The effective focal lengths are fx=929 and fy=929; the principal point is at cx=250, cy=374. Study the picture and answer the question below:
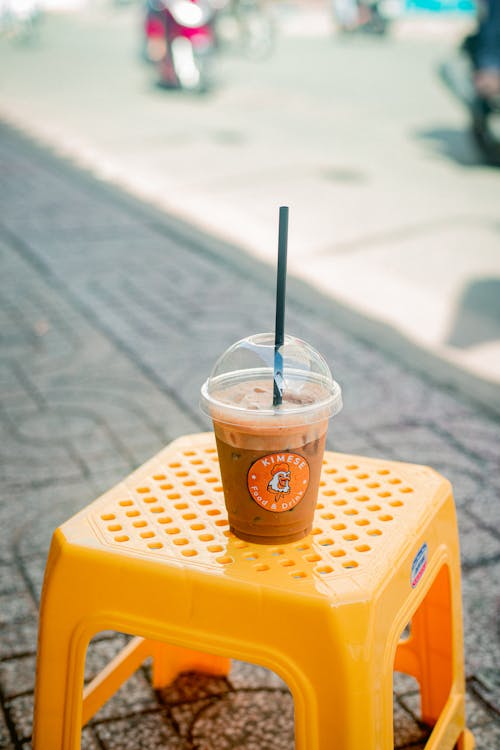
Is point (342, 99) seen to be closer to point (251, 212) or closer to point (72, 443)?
point (251, 212)

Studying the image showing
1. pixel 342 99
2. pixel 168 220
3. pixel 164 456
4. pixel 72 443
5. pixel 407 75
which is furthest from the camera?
pixel 407 75

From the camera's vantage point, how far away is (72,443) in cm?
347

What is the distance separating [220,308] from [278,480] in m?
3.48

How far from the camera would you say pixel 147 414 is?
3.73 m

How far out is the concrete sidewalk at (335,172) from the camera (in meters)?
5.04

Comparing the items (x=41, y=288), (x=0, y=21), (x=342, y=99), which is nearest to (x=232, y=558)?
(x=41, y=288)

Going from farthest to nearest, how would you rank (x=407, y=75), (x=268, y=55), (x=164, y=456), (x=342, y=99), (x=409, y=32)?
(x=409, y=32), (x=268, y=55), (x=407, y=75), (x=342, y=99), (x=164, y=456)

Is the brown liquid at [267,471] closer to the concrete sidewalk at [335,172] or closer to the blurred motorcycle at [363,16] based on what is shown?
the concrete sidewalk at [335,172]

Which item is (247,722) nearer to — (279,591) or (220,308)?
(279,591)

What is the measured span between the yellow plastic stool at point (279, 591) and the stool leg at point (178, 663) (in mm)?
178

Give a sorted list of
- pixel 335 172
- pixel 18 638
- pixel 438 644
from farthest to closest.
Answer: pixel 335 172 → pixel 18 638 → pixel 438 644

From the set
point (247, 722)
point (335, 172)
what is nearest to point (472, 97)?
point (335, 172)

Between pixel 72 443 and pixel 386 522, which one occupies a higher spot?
pixel 386 522

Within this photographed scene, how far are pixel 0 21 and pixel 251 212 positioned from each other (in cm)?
1987
